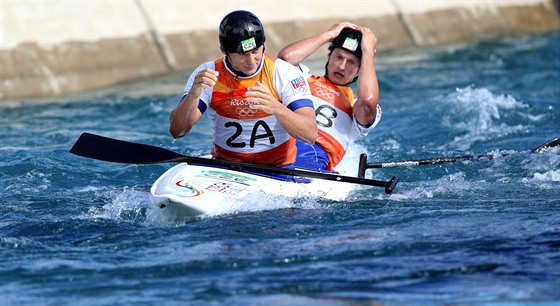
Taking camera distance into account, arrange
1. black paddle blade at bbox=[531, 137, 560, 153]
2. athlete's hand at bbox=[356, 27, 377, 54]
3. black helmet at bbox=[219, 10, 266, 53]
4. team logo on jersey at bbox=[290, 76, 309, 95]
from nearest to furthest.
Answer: black helmet at bbox=[219, 10, 266, 53], team logo on jersey at bbox=[290, 76, 309, 95], athlete's hand at bbox=[356, 27, 377, 54], black paddle blade at bbox=[531, 137, 560, 153]

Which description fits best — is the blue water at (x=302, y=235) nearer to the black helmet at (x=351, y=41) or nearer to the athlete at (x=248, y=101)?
the athlete at (x=248, y=101)

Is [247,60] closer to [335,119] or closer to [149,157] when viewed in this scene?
[149,157]

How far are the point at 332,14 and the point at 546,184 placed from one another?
8.66m

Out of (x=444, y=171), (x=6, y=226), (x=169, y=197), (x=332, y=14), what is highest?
(x=332, y=14)

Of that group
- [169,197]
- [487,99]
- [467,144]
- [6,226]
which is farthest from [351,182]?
[487,99]

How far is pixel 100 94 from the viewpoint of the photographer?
1270cm

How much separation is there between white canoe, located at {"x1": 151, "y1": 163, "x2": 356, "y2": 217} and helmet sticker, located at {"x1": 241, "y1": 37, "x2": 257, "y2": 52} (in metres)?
0.85

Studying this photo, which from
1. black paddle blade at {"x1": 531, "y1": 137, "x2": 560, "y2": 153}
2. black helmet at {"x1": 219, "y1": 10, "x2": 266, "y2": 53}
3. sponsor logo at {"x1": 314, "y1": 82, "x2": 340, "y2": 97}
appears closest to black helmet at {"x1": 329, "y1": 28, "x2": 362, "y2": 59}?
sponsor logo at {"x1": 314, "y1": 82, "x2": 340, "y2": 97}

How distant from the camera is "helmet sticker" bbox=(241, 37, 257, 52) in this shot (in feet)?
19.9

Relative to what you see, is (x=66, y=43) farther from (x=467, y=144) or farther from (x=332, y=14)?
(x=467, y=144)

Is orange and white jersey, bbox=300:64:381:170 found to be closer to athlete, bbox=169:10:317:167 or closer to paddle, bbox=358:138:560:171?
paddle, bbox=358:138:560:171

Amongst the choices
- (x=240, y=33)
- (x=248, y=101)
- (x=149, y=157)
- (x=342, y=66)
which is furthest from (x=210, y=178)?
(x=342, y=66)

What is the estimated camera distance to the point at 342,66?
737 cm

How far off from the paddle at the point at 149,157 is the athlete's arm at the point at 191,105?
0.58ft
